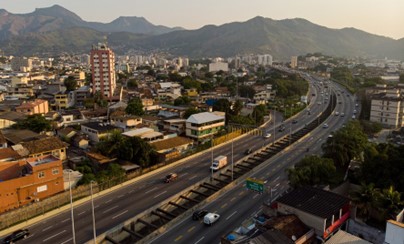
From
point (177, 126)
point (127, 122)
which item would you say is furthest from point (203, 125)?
point (127, 122)

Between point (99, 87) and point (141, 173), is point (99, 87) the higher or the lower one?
the higher one

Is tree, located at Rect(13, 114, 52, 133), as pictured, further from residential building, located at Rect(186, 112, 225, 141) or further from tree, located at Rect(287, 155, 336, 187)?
tree, located at Rect(287, 155, 336, 187)

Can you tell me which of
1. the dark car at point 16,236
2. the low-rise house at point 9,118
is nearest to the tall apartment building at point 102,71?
the low-rise house at point 9,118

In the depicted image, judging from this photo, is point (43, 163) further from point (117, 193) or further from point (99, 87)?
point (99, 87)

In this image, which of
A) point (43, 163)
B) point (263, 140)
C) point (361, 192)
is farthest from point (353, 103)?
point (43, 163)

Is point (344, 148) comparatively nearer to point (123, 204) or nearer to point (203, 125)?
point (203, 125)

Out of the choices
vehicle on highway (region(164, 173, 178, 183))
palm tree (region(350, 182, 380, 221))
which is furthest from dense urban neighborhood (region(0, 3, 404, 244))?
vehicle on highway (region(164, 173, 178, 183))

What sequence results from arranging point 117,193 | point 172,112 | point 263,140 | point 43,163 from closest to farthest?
1. point 43,163
2. point 117,193
3. point 263,140
4. point 172,112

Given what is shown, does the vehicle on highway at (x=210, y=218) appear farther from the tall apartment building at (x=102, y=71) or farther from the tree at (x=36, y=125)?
the tall apartment building at (x=102, y=71)
